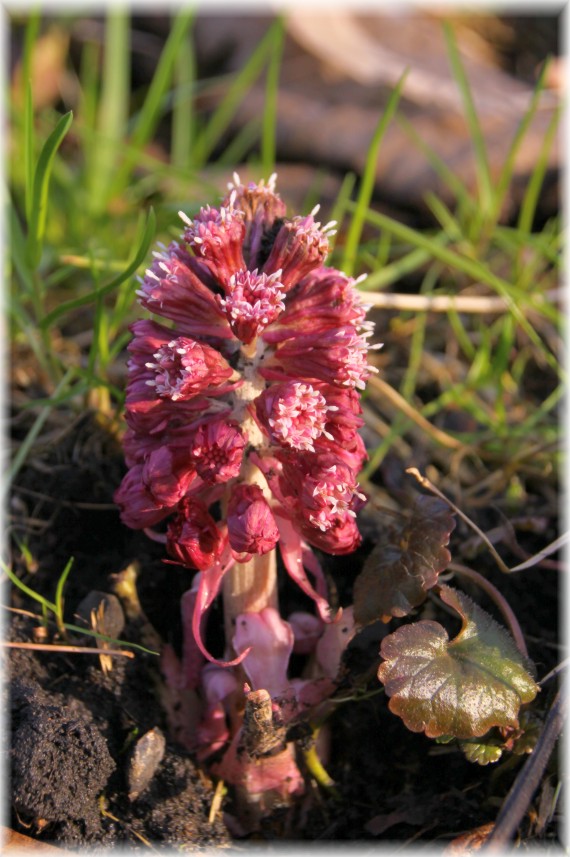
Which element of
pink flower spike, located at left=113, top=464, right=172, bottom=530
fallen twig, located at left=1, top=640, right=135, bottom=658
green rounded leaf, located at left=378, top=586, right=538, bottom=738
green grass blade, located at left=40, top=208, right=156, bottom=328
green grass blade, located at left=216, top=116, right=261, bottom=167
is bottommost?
fallen twig, located at left=1, top=640, right=135, bottom=658

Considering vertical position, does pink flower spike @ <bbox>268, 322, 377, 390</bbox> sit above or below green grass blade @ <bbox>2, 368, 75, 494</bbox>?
above

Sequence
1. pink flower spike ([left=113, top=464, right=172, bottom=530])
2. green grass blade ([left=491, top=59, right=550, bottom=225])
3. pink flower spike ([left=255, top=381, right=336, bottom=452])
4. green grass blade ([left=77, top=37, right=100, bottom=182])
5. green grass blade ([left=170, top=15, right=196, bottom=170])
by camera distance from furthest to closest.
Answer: green grass blade ([left=170, top=15, right=196, bottom=170])
green grass blade ([left=77, top=37, right=100, bottom=182])
green grass blade ([left=491, top=59, right=550, bottom=225])
pink flower spike ([left=113, top=464, right=172, bottom=530])
pink flower spike ([left=255, top=381, right=336, bottom=452])

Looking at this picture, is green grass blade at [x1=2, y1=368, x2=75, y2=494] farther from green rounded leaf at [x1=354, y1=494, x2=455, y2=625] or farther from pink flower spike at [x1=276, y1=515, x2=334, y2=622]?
green rounded leaf at [x1=354, y1=494, x2=455, y2=625]

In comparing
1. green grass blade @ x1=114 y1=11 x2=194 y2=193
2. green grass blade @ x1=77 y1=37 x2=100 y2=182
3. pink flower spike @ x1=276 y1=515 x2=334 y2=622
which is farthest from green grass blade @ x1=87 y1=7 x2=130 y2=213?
pink flower spike @ x1=276 y1=515 x2=334 y2=622

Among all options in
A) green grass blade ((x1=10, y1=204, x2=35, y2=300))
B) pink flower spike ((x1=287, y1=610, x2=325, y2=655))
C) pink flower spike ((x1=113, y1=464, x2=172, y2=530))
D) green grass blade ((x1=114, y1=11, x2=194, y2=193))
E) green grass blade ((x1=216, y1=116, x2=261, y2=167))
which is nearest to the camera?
pink flower spike ((x1=113, y1=464, x2=172, y2=530))

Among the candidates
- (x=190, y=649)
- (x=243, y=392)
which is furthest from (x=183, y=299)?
(x=190, y=649)

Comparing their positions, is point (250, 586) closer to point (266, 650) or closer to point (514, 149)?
point (266, 650)

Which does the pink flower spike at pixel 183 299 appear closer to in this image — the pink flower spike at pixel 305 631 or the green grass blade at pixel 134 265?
the green grass blade at pixel 134 265

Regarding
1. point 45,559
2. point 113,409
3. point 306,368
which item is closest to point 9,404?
point 113,409
